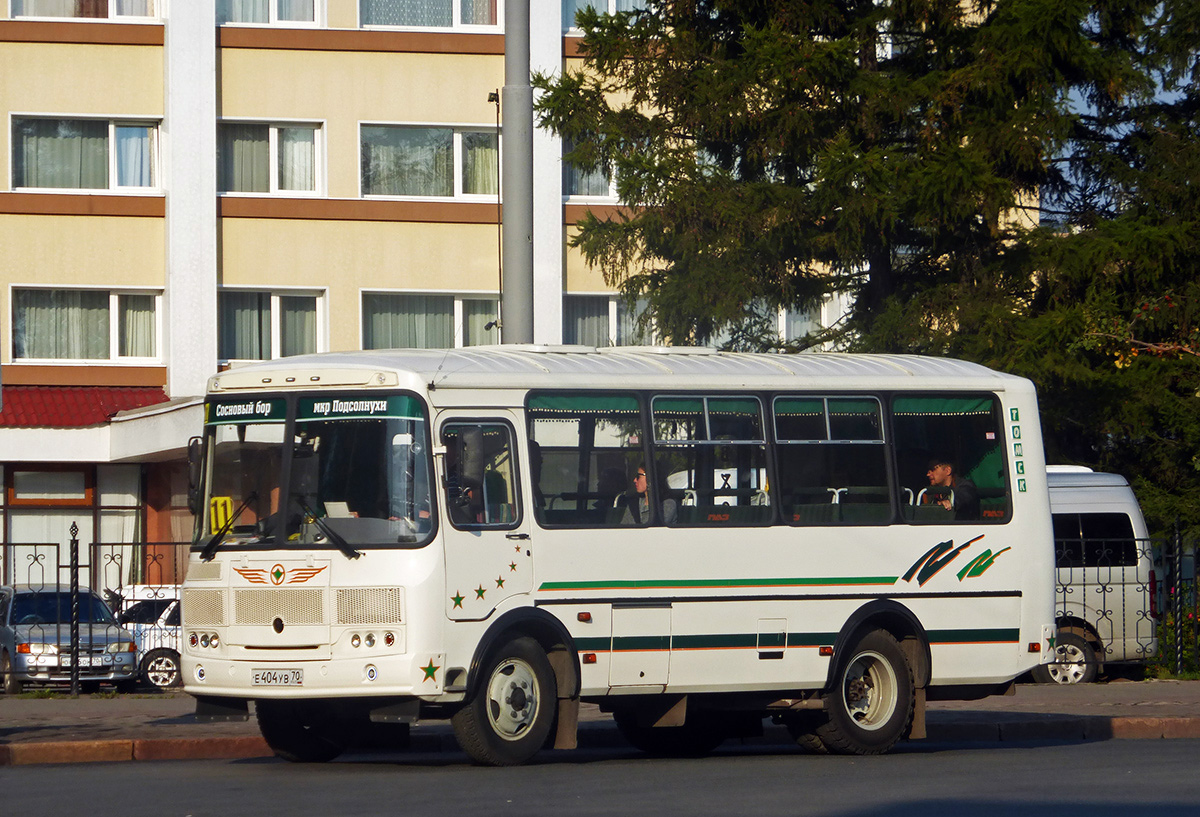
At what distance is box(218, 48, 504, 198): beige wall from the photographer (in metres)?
31.9

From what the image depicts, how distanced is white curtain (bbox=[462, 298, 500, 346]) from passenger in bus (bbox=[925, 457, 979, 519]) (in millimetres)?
18391

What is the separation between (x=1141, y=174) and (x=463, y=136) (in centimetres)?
1194

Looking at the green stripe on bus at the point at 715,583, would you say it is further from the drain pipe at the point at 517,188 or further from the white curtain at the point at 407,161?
the white curtain at the point at 407,161

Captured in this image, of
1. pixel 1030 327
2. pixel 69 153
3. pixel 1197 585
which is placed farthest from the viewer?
pixel 69 153

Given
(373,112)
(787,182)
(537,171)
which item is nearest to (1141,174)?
(787,182)

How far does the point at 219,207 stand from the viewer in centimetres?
3170

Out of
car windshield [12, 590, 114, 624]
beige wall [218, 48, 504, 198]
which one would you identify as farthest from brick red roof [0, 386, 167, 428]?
car windshield [12, 590, 114, 624]

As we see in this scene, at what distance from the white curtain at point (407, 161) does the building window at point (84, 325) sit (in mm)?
4330

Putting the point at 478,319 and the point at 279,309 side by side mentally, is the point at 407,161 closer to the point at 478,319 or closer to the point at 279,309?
the point at 478,319

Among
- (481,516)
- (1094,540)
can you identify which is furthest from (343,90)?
(481,516)

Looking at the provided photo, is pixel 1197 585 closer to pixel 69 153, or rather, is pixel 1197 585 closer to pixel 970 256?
pixel 970 256

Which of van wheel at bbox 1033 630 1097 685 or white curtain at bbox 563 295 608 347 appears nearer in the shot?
van wheel at bbox 1033 630 1097 685

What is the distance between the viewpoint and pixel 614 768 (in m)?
13.1

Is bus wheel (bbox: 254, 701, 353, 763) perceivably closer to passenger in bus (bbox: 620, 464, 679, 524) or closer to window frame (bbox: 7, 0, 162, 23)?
passenger in bus (bbox: 620, 464, 679, 524)
